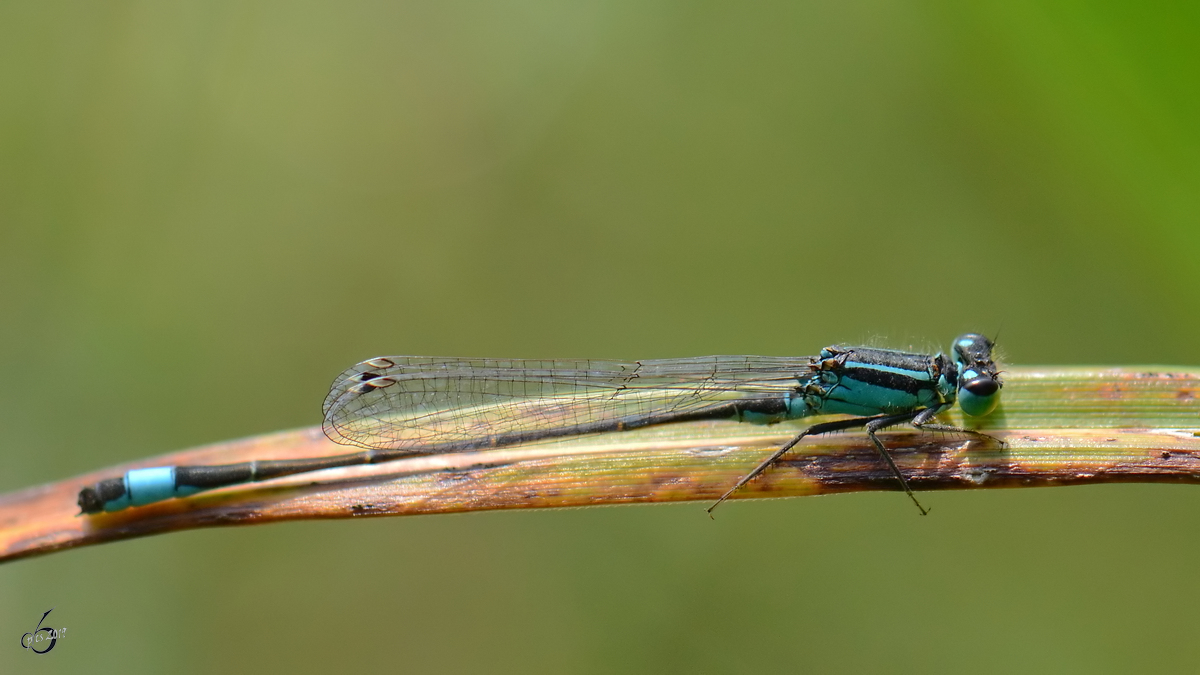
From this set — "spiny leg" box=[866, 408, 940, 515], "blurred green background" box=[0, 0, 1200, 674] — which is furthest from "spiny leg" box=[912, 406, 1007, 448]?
"blurred green background" box=[0, 0, 1200, 674]

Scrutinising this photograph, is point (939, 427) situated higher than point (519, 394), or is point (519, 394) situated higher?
A: point (519, 394)

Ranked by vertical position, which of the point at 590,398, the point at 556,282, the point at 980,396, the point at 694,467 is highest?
the point at 556,282

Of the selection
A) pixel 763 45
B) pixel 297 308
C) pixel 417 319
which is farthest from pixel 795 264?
pixel 297 308

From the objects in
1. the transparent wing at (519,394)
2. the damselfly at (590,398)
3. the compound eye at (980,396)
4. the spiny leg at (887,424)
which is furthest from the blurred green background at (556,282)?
the transparent wing at (519,394)


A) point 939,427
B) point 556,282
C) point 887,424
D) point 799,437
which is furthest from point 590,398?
point 556,282

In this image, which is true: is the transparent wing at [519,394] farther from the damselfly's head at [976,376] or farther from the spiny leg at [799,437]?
the damselfly's head at [976,376]

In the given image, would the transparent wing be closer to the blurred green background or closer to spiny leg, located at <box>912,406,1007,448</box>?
spiny leg, located at <box>912,406,1007,448</box>

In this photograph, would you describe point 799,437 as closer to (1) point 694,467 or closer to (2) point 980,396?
(1) point 694,467
